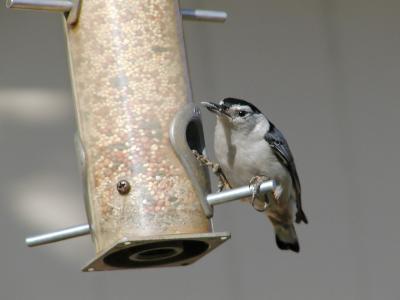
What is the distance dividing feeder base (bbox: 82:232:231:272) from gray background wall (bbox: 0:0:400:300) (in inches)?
75.7

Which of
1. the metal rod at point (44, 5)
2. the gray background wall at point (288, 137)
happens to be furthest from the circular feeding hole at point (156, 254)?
the gray background wall at point (288, 137)

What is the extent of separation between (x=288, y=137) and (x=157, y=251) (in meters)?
2.68

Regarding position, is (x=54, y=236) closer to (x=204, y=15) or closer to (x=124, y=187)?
(x=124, y=187)

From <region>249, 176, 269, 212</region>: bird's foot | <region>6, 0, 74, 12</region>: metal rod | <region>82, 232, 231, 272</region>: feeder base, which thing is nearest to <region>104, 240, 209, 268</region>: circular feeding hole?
<region>82, 232, 231, 272</region>: feeder base

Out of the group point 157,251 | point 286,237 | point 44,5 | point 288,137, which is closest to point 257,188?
point 157,251

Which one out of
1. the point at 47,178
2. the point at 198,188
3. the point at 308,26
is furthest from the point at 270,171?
the point at 308,26

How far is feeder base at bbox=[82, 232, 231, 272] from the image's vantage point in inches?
184

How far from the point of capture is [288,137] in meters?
7.41

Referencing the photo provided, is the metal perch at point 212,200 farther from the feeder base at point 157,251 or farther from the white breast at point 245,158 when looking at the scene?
the white breast at point 245,158

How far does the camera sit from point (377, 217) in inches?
298

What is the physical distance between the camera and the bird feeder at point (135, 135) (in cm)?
483

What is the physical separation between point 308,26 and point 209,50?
683 mm

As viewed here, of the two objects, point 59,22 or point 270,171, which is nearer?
point 270,171

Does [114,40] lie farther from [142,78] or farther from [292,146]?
[292,146]
